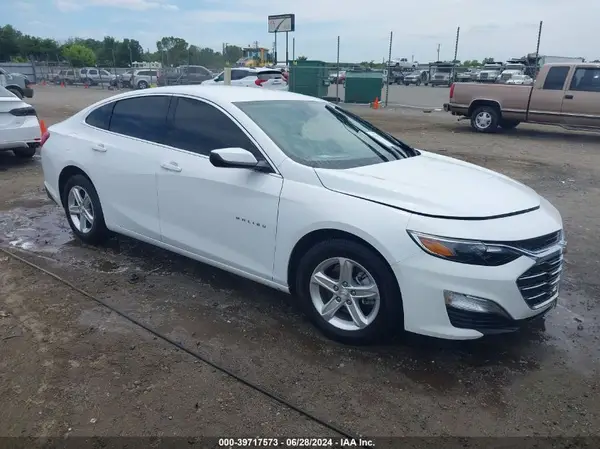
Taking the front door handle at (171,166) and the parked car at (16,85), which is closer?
the front door handle at (171,166)

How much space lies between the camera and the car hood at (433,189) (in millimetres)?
3184

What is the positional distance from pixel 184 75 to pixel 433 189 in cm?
2902

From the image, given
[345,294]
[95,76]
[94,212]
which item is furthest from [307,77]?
[95,76]

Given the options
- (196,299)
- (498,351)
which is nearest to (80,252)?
(196,299)

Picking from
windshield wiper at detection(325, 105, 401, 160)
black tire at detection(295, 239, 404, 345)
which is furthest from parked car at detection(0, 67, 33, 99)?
black tire at detection(295, 239, 404, 345)

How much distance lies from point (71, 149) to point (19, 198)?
8.88ft

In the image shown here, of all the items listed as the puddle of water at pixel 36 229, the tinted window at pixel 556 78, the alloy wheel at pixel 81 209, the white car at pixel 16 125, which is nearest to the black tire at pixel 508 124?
the tinted window at pixel 556 78

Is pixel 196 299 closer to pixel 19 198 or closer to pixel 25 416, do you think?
pixel 25 416

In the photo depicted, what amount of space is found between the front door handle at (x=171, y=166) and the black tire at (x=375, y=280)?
4.41 ft

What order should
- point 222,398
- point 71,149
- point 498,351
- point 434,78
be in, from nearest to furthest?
point 222,398, point 498,351, point 71,149, point 434,78

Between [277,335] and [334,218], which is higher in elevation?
[334,218]

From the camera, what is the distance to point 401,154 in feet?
14.1

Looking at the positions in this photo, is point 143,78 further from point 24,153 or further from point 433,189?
point 433,189

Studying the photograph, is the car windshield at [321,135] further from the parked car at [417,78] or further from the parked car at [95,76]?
the parked car at [417,78]
